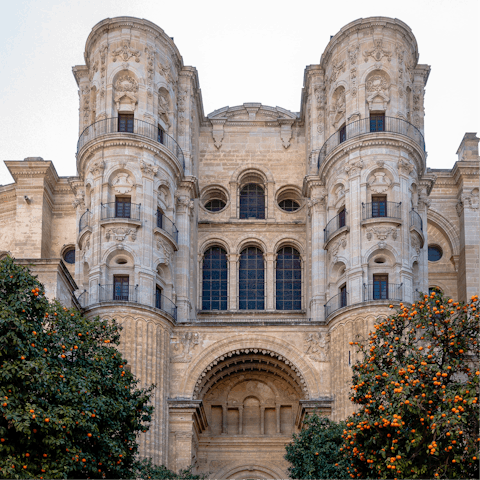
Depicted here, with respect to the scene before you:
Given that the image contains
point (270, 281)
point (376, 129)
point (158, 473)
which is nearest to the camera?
point (158, 473)

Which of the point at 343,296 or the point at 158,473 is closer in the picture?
the point at 158,473

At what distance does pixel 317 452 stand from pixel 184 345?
937 cm

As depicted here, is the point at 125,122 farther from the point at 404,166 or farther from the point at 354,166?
the point at 404,166

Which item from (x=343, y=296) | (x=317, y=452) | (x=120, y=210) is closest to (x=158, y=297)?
(x=120, y=210)

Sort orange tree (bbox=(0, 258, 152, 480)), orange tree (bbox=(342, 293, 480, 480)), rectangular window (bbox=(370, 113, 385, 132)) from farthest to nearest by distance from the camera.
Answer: rectangular window (bbox=(370, 113, 385, 132)) < orange tree (bbox=(342, 293, 480, 480)) < orange tree (bbox=(0, 258, 152, 480))

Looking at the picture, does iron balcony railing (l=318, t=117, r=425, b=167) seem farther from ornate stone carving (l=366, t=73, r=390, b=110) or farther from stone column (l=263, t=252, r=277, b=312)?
stone column (l=263, t=252, r=277, b=312)

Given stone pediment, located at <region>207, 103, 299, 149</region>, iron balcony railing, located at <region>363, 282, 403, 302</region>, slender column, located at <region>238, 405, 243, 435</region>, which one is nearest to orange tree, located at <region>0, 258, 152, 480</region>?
iron balcony railing, located at <region>363, 282, 403, 302</region>

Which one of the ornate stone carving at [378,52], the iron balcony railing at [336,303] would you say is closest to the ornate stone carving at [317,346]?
the iron balcony railing at [336,303]

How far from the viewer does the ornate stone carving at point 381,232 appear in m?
38.5

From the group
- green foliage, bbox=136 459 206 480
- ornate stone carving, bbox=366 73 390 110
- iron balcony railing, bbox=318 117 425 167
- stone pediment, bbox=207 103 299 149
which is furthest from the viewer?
stone pediment, bbox=207 103 299 149

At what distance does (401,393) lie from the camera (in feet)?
74.4

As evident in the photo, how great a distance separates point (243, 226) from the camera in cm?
4441

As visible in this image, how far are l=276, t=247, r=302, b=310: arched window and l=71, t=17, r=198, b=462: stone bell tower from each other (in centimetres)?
390

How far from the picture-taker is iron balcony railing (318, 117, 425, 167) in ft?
132
